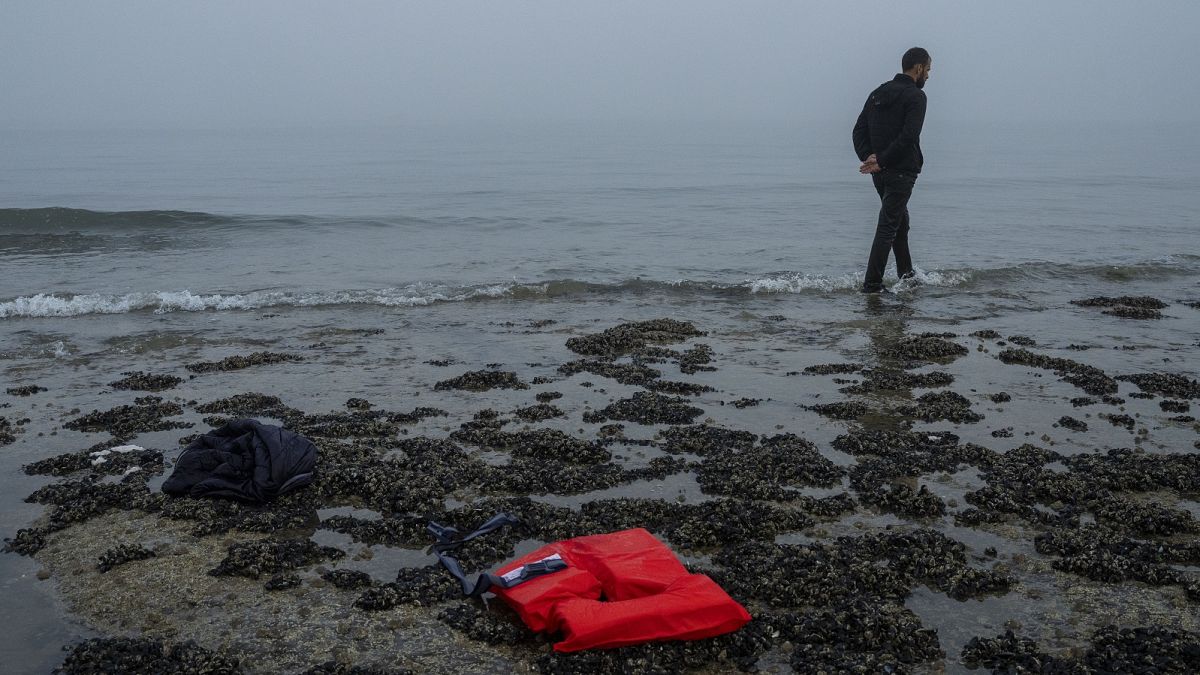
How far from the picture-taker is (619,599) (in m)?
4.58

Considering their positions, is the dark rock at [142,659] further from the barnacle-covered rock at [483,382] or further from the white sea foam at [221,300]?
the white sea foam at [221,300]

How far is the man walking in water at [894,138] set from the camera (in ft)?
39.3

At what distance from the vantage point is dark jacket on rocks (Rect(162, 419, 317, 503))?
19.9ft

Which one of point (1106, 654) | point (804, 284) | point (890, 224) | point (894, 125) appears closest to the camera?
point (1106, 654)

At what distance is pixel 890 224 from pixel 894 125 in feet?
4.75

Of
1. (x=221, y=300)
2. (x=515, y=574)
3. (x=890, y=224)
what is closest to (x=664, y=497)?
(x=515, y=574)

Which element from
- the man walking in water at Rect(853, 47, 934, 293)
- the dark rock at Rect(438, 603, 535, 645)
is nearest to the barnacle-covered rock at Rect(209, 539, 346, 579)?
the dark rock at Rect(438, 603, 535, 645)

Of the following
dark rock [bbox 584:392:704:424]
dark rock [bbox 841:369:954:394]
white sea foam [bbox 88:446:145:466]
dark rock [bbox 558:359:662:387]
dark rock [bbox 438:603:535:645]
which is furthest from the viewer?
dark rock [bbox 558:359:662:387]

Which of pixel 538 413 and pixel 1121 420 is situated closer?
pixel 1121 420

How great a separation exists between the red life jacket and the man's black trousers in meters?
8.88

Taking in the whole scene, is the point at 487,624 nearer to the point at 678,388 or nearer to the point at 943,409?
the point at 678,388

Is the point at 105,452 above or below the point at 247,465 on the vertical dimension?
below

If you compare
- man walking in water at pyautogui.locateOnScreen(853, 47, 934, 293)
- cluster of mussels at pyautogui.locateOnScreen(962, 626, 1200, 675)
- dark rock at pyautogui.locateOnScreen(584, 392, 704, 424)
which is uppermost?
man walking in water at pyautogui.locateOnScreen(853, 47, 934, 293)

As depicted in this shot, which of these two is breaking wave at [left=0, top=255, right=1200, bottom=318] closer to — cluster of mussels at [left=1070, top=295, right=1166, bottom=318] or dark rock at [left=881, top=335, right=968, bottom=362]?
cluster of mussels at [left=1070, top=295, right=1166, bottom=318]
